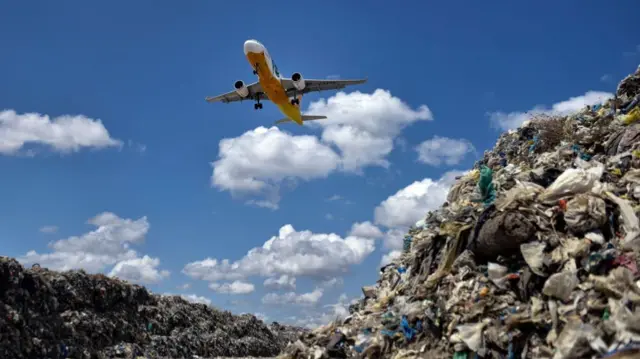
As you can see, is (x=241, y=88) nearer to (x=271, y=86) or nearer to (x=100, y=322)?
(x=271, y=86)

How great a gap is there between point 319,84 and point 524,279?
17.8 m

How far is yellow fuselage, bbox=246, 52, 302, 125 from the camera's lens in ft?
64.1

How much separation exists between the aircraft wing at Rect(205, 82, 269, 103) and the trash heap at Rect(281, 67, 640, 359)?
16057 mm

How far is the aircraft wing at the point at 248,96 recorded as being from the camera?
22.5 m

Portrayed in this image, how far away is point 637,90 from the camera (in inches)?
393

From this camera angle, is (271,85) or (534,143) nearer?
(534,143)

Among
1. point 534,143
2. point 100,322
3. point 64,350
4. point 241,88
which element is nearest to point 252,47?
point 241,88

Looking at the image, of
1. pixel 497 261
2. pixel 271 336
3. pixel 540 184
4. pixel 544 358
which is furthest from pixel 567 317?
pixel 271 336

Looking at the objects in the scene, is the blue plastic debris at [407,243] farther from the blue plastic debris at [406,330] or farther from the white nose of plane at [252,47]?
the white nose of plane at [252,47]

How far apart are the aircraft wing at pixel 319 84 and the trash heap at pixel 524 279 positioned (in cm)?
1440

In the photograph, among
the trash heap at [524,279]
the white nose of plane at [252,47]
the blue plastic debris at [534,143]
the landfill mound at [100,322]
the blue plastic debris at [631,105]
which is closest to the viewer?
the trash heap at [524,279]

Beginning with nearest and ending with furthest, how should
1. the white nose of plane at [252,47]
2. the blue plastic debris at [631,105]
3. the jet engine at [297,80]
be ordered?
the blue plastic debris at [631,105] < the white nose of plane at [252,47] < the jet engine at [297,80]

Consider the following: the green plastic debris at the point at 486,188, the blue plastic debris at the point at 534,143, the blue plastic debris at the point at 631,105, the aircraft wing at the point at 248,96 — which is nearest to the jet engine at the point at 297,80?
the aircraft wing at the point at 248,96

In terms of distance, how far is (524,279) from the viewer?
5.06m
